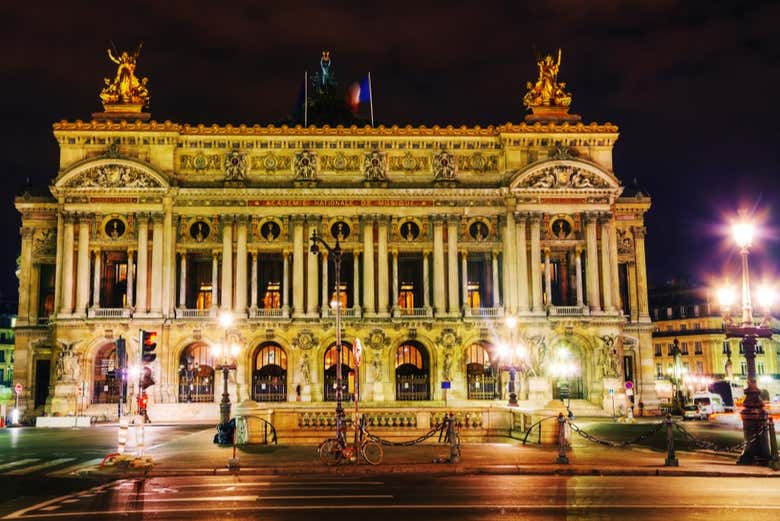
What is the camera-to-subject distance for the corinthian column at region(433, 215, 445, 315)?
60938mm

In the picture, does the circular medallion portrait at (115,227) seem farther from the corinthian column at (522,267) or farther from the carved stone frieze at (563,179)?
the carved stone frieze at (563,179)

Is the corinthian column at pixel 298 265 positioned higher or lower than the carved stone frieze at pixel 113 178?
lower

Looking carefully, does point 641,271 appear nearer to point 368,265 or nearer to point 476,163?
point 476,163

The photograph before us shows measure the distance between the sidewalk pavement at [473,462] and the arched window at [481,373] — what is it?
28.6 meters

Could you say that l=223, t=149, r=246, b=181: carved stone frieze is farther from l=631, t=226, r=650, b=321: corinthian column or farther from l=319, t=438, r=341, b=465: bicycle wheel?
l=319, t=438, r=341, b=465: bicycle wheel

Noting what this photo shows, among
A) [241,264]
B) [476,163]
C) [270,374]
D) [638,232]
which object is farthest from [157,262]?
[638,232]

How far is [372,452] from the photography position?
2617 centimetres

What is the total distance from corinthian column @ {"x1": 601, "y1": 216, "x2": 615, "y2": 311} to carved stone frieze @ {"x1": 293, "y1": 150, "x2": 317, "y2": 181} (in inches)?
858

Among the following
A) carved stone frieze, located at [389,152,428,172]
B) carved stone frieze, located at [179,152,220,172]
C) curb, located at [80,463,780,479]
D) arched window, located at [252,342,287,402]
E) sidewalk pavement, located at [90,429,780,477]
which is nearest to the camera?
curb, located at [80,463,780,479]

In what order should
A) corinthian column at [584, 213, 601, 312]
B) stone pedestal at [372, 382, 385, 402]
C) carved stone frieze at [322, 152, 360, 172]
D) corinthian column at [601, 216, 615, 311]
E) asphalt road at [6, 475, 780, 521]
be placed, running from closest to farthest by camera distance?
asphalt road at [6, 475, 780, 521], stone pedestal at [372, 382, 385, 402], corinthian column at [584, 213, 601, 312], corinthian column at [601, 216, 615, 311], carved stone frieze at [322, 152, 360, 172]

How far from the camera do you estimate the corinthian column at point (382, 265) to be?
61.1 meters

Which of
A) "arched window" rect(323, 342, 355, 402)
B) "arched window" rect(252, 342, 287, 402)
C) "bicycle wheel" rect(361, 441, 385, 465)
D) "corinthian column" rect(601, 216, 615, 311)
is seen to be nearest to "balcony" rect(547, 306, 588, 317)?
"corinthian column" rect(601, 216, 615, 311)

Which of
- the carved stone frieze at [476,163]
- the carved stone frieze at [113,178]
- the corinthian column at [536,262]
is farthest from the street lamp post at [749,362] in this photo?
the carved stone frieze at [113,178]

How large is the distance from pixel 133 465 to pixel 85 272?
120 feet
